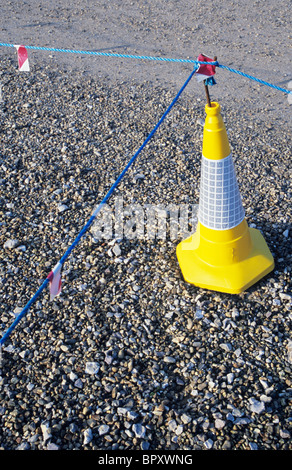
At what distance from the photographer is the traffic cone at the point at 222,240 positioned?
11.6ft

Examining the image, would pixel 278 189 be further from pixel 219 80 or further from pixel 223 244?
pixel 219 80

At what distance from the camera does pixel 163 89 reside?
Result: 22.1ft

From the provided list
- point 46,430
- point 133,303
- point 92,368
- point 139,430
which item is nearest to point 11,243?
point 133,303

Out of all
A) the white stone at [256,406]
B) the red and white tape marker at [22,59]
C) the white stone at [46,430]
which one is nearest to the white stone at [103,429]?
the white stone at [46,430]

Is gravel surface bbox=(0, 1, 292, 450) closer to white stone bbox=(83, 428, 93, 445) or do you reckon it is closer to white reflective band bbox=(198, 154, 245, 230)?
white stone bbox=(83, 428, 93, 445)

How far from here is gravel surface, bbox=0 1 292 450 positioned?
115 inches

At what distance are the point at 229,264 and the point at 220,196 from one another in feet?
1.93

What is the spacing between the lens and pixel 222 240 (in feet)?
12.1

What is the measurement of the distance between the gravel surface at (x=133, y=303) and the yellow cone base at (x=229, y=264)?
0.09 m

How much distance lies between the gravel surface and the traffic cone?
11 cm

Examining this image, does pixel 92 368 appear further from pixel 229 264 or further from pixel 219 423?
pixel 229 264

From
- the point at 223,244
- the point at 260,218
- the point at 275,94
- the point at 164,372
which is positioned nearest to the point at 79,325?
the point at 164,372

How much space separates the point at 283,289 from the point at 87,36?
22.1 feet
